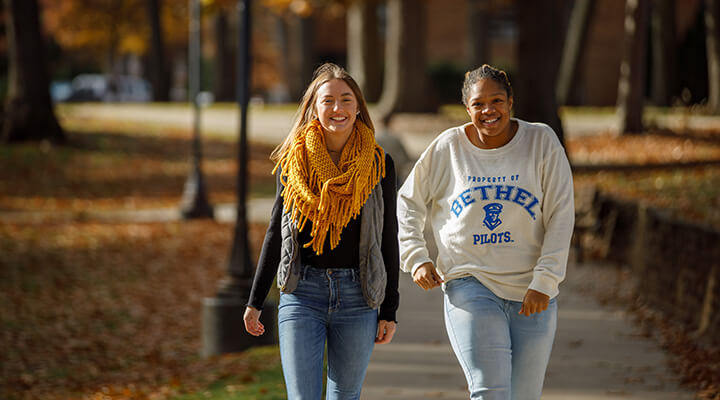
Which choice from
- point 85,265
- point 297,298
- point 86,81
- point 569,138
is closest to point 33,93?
point 85,265

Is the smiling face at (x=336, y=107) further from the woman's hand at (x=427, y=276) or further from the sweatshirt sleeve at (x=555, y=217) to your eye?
the sweatshirt sleeve at (x=555, y=217)

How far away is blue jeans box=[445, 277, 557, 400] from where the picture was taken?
12.5ft

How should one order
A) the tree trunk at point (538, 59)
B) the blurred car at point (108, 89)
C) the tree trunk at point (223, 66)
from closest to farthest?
the tree trunk at point (538, 59) → the tree trunk at point (223, 66) → the blurred car at point (108, 89)

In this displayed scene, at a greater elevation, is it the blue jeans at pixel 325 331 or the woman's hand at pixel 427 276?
the woman's hand at pixel 427 276

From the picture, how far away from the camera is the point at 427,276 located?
389 cm

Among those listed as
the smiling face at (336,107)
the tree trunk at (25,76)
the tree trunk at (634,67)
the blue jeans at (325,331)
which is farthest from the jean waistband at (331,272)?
the tree trunk at (25,76)

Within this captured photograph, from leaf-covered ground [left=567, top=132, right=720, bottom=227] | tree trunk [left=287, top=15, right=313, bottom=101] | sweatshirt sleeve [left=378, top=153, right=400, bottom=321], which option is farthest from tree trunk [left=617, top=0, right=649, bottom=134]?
tree trunk [left=287, top=15, right=313, bottom=101]

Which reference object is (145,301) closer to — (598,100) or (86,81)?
(598,100)

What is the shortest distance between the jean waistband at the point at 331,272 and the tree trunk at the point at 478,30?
3655 cm

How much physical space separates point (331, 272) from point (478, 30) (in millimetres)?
37945

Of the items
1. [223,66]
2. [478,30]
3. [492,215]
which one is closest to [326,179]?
[492,215]

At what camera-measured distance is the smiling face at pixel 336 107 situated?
12.7 ft

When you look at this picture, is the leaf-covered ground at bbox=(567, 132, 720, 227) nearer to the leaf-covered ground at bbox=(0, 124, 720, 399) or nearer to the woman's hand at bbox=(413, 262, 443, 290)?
the leaf-covered ground at bbox=(0, 124, 720, 399)

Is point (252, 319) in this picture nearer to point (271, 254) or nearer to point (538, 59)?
point (271, 254)
